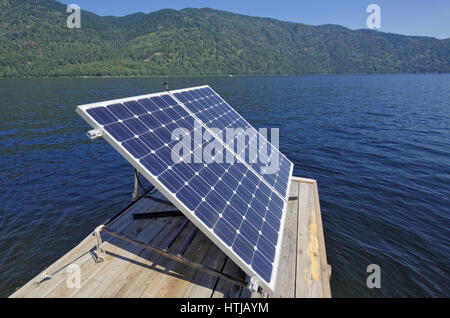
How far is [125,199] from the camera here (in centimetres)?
1630

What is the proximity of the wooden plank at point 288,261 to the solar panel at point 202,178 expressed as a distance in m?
1.23

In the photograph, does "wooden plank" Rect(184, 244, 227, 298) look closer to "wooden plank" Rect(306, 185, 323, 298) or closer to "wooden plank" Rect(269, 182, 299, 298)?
"wooden plank" Rect(269, 182, 299, 298)

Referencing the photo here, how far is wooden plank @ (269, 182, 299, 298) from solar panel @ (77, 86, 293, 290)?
Answer: 1.23 m

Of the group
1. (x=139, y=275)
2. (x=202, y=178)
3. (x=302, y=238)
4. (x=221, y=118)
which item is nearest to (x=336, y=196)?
(x=302, y=238)

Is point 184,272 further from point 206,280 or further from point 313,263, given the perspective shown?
point 313,263

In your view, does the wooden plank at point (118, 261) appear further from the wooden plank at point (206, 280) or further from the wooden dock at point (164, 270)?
the wooden plank at point (206, 280)

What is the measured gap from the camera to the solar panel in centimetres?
534

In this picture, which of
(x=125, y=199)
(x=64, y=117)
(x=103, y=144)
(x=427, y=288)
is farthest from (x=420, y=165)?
(x=64, y=117)

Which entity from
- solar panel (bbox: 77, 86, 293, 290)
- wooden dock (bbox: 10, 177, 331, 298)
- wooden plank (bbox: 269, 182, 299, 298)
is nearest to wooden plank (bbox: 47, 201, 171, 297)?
wooden dock (bbox: 10, 177, 331, 298)

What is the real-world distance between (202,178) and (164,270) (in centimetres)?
330

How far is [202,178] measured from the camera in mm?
6684

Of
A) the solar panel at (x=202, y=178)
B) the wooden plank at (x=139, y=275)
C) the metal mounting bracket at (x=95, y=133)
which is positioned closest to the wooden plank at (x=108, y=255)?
the wooden plank at (x=139, y=275)

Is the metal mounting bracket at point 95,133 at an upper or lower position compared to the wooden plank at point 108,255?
upper

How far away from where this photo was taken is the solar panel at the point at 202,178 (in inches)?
210
